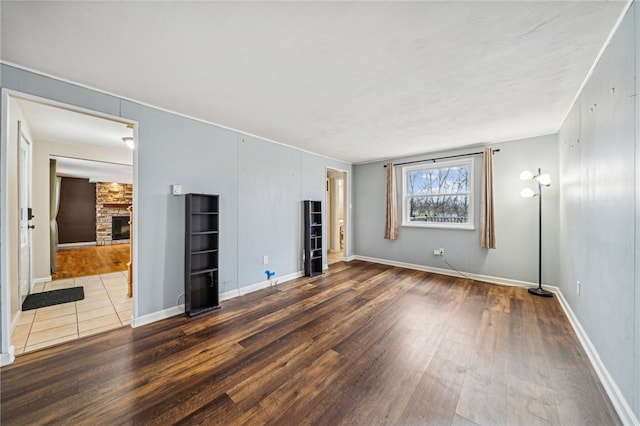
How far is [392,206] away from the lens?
5.19m

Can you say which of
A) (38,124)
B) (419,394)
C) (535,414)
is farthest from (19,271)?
(535,414)

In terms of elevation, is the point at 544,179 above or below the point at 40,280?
above

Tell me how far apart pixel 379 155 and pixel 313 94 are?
2.97m

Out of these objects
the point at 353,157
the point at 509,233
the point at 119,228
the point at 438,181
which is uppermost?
the point at 353,157

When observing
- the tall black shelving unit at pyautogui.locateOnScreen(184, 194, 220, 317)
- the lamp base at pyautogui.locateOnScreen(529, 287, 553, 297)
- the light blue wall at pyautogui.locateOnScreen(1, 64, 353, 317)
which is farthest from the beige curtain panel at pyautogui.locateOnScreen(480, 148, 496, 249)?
the tall black shelving unit at pyautogui.locateOnScreen(184, 194, 220, 317)

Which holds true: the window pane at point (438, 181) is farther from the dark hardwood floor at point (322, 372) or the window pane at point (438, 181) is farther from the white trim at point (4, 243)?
the white trim at point (4, 243)

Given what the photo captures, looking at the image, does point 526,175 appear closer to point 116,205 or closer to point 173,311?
point 173,311

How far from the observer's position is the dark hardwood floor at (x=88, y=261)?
468 centimetres

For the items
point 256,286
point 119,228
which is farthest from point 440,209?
point 119,228

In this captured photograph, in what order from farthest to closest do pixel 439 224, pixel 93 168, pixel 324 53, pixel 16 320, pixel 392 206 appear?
pixel 93 168 < pixel 392 206 < pixel 439 224 < pixel 16 320 < pixel 324 53

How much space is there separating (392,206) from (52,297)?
5906 millimetres

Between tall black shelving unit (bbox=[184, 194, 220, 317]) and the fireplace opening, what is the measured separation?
7.73m

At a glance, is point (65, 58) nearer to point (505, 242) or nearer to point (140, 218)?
point (140, 218)

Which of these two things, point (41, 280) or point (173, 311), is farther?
point (41, 280)
